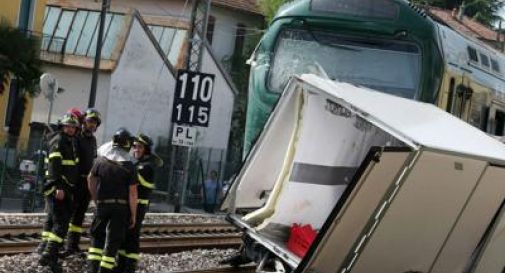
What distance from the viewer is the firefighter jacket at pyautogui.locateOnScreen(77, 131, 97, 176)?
11.9 m

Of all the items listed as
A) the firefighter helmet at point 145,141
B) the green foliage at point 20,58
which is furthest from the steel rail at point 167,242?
the green foliage at point 20,58

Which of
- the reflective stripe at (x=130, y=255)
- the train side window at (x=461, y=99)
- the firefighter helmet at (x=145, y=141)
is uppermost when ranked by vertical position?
the train side window at (x=461, y=99)

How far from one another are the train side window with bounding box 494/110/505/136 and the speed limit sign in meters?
6.09

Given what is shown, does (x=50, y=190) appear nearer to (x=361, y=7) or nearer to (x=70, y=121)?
(x=70, y=121)

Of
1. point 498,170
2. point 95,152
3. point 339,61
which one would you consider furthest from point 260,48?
point 498,170

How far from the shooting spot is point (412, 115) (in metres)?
9.58

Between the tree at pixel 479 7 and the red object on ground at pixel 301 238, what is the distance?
5985cm

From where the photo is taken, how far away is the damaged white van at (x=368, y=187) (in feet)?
27.9

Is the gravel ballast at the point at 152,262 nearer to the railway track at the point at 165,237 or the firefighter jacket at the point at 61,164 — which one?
the railway track at the point at 165,237

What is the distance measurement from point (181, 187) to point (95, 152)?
10.4 m

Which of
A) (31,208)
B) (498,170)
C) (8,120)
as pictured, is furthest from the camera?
(8,120)

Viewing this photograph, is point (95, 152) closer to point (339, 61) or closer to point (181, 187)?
point (339, 61)

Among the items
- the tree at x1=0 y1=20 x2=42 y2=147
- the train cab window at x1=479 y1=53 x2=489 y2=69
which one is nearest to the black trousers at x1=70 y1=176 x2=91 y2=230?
the train cab window at x1=479 y1=53 x2=489 y2=69

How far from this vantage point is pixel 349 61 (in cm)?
1340
